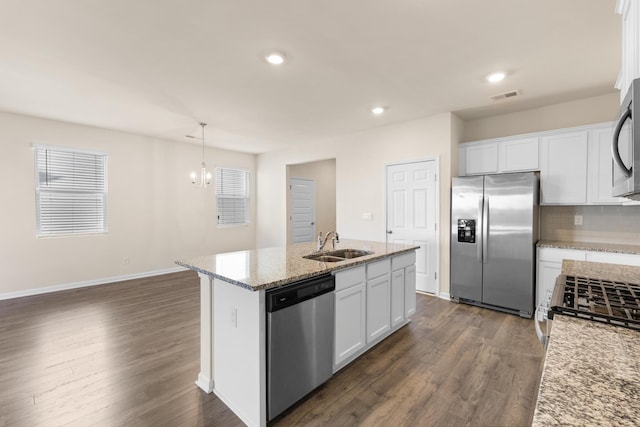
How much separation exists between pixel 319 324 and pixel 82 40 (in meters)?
2.92

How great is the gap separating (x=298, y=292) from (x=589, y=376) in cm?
145

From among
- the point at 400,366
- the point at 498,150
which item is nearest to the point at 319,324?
the point at 400,366

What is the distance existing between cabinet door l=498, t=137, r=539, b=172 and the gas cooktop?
2.54 m

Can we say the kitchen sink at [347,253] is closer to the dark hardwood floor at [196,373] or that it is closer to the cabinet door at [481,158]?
the dark hardwood floor at [196,373]

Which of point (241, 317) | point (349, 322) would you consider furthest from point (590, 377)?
point (349, 322)

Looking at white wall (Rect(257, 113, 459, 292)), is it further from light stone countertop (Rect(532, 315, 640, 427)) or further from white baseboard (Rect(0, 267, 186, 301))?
light stone countertop (Rect(532, 315, 640, 427))

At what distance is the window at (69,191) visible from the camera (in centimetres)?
450

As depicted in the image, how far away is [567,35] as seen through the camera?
231cm

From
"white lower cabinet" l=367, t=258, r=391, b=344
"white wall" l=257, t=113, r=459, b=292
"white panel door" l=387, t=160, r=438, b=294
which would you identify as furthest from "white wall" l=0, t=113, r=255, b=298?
"white lower cabinet" l=367, t=258, r=391, b=344

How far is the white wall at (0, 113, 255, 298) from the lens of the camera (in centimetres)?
426

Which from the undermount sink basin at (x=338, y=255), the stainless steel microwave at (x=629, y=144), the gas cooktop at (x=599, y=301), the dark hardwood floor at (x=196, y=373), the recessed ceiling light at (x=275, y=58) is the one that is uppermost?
the recessed ceiling light at (x=275, y=58)

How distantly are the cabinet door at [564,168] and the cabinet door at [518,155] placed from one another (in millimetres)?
92

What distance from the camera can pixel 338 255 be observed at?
3.10 meters

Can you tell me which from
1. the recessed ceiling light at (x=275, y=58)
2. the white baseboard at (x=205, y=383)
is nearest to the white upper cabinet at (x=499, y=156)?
the recessed ceiling light at (x=275, y=58)
